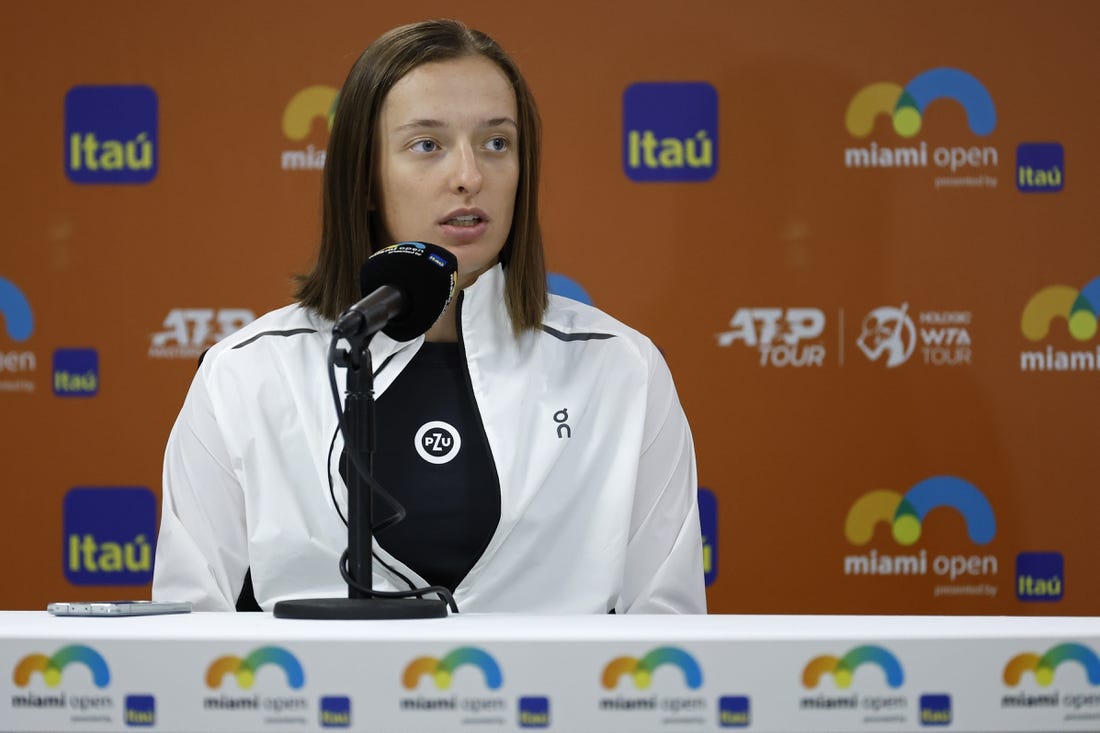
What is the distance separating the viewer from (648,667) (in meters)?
0.88

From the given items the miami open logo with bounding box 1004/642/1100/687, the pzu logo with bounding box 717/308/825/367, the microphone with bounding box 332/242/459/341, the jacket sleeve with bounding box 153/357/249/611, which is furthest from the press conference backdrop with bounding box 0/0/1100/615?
the miami open logo with bounding box 1004/642/1100/687

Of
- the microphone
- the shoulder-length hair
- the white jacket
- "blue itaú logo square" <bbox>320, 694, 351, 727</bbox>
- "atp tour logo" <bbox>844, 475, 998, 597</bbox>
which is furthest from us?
"atp tour logo" <bbox>844, 475, 998, 597</bbox>

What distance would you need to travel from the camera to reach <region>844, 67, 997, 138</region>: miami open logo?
2.92 metres

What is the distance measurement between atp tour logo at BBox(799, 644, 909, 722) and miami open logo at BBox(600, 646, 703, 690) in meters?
0.08

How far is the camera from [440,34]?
74.4 inches

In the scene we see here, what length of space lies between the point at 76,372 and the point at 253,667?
2.24m

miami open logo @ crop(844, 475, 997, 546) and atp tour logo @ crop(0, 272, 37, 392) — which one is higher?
atp tour logo @ crop(0, 272, 37, 392)

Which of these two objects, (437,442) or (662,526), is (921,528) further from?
(437,442)

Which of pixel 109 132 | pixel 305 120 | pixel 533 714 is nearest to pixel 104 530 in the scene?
pixel 109 132

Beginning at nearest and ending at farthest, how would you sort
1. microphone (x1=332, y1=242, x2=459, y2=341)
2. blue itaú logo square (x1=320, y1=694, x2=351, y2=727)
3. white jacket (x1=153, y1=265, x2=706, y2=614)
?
blue itaú logo square (x1=320, y1=694, x2=351, y2=727) → microphone (x1=332, y1=242, x2=459, y2=341) → white jacket (x1=153, y1=265, x2=706, y2=614)

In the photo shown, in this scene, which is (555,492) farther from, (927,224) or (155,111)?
(155,111)

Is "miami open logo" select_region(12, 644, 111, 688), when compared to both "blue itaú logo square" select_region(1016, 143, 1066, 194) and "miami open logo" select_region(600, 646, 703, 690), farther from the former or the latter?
"blue itaú logo square" select_region(1016, 143, 1066, 194)

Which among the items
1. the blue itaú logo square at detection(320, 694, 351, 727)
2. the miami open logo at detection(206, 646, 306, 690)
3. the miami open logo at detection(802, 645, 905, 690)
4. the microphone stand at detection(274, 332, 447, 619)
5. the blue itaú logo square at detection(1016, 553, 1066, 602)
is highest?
the microphone stand at detection(274, 332, 447, 619)

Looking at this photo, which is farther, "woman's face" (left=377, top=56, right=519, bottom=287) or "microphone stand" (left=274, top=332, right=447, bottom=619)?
"woman's face" (left=377, top=56, right=519, bottom=287)
